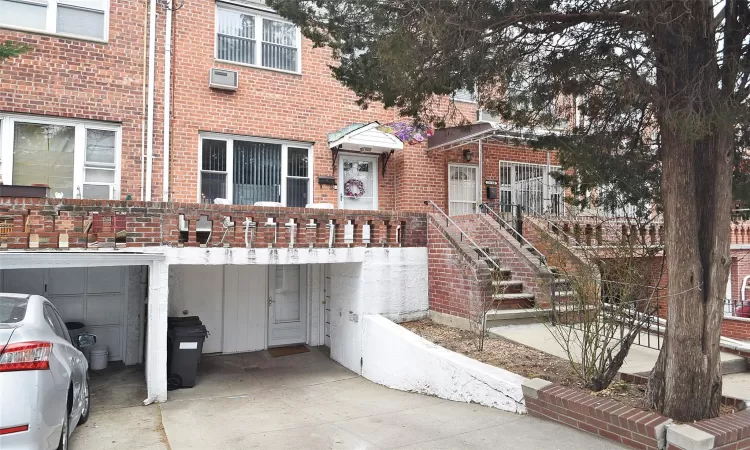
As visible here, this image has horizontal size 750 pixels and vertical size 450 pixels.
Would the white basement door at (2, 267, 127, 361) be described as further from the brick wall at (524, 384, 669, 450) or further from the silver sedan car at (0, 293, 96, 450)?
the brick wall at (524, 384, 669, 450)

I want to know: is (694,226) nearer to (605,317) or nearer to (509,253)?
(605,317)

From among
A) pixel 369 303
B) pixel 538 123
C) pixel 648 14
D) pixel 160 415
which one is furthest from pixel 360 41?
pixel 160 415

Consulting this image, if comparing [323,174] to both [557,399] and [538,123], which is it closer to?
[538,123]

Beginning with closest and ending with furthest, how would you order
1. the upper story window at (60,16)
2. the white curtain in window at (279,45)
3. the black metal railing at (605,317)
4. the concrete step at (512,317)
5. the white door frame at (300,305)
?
the black metal railing at (605,317) < the concrete step at (512,317) < the upper story window at (60,16) < the white curtain in window at (279,45) < the white door frame at (300,305)

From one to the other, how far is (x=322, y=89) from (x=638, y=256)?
7.90 meters

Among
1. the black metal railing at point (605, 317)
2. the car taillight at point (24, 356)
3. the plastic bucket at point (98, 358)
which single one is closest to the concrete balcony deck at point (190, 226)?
the car taillight at point (24, 356)

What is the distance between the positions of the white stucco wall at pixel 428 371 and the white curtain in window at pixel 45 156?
6188 millimetres

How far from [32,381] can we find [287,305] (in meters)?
7.74

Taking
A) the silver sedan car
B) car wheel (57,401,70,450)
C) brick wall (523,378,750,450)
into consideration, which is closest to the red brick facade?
the silver sedan car

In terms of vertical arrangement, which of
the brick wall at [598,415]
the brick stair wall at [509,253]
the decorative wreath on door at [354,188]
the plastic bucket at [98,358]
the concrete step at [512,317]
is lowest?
the plastic bucket at [98,358]

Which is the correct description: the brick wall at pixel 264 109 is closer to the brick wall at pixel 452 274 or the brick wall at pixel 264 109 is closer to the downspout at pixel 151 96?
the downspout at pixel 151 96

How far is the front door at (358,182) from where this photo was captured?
11422mm

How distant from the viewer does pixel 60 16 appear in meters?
9.26

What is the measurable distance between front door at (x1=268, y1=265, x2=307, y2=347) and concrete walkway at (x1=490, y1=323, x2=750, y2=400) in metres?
5.04
